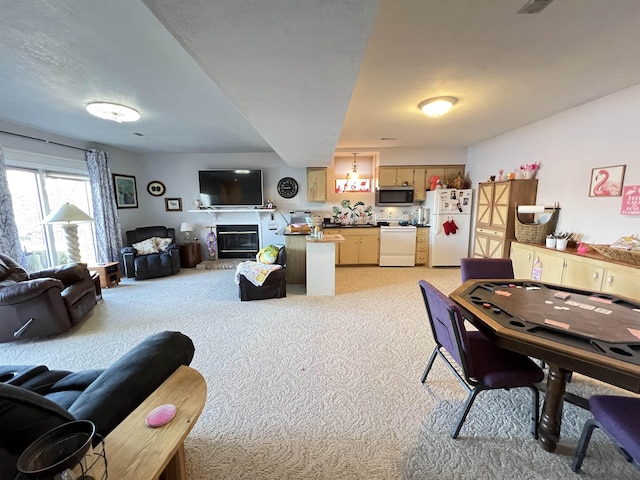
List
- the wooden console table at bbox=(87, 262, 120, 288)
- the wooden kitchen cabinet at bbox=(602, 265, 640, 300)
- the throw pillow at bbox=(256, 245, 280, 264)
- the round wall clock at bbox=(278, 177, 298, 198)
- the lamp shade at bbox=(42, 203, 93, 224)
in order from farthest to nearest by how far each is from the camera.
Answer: the round wall clock at bbox=(278, 177, 298, 198) → the wooden console table at bbox=(87, 262, 120, 288) → the throw pillow at bbox=(256, 245, 280, 264) → the lamp shade at bbox=(42, 203, 93, 224) → the wooden kitchen cabinet at bbox=(602, 265, 640, 300)

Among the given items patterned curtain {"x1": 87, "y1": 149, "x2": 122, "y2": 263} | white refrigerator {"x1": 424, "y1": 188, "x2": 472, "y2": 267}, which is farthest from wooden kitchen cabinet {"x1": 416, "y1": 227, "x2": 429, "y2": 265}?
patterned curtain {"x1": 87, "y1": 149, "x2": 122, "y2": 263}

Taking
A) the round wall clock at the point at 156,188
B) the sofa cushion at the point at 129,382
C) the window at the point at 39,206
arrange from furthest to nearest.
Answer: the round wall clock at the point at 156,188
the window at the point at 39,206
the sofa cushion at the point at 129,382

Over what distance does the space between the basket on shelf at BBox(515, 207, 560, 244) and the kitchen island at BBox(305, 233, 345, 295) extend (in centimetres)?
251

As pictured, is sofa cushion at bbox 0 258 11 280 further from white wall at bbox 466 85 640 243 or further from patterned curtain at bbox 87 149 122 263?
white wall at bbox 466 85 640 243

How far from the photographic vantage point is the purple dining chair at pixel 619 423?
1058mm

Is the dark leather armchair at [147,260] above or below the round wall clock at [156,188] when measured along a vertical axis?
below

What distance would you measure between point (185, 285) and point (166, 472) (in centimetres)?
369

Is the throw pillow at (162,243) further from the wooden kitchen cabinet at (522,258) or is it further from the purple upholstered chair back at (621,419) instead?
the wooden kitchen cabinet at (522,258)

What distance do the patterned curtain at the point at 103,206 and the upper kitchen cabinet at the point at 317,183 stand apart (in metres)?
3.68

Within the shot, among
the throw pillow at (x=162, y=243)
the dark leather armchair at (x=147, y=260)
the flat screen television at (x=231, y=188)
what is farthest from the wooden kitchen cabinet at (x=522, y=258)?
the throw pillow at (x=162, y=243)

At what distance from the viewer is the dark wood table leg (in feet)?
4.81

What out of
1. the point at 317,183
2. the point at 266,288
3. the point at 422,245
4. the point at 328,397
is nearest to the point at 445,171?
the point at 422,245

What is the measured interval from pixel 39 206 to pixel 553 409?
240 inches

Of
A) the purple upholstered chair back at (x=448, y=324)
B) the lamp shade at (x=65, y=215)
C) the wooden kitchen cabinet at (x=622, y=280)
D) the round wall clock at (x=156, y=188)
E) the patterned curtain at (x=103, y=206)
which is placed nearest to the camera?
the purple upholstered chair back at (x=448, y=324)
